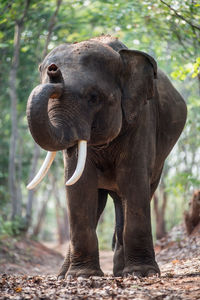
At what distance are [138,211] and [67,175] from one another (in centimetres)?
90

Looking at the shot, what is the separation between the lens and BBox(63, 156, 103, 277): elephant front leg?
582 centimetres

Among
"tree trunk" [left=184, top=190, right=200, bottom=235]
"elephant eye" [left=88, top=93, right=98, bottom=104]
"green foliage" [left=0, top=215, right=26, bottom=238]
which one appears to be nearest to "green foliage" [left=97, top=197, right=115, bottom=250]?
"green foliage" [left=0, top=215, right=26, bottom=238]

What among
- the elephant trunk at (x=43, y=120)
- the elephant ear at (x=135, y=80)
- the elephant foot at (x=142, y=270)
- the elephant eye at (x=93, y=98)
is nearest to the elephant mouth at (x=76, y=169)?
the elephant trunk at (x=43, y=120)

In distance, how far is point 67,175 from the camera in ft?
19.3

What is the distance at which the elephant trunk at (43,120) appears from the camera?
4551 millimetres

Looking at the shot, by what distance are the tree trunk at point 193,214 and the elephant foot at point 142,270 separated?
4702mm

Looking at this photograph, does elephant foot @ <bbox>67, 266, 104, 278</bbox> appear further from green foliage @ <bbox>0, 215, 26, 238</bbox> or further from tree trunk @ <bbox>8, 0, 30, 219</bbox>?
tree trunk @ <bbox>8, 0, 30, 219</bbox>

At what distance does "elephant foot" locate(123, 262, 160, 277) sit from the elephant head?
1443mm

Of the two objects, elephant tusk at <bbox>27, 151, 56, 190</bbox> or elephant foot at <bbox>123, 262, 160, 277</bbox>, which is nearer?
elephant tusk at <bbox>27, 151, 56, 190</bbox>

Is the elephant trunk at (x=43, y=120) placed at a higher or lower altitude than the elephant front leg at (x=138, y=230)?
higher

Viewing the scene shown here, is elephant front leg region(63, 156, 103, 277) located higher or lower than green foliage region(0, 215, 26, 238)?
higher

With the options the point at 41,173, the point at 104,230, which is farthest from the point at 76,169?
the point at 104,230

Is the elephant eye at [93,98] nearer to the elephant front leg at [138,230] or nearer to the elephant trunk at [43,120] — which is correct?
the elephant trunk at [43,120]

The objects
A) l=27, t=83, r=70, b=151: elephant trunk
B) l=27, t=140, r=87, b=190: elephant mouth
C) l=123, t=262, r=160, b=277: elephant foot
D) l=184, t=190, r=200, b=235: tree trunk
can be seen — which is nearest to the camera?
l=27, t=83, r=70, b=151: elephant trunk
